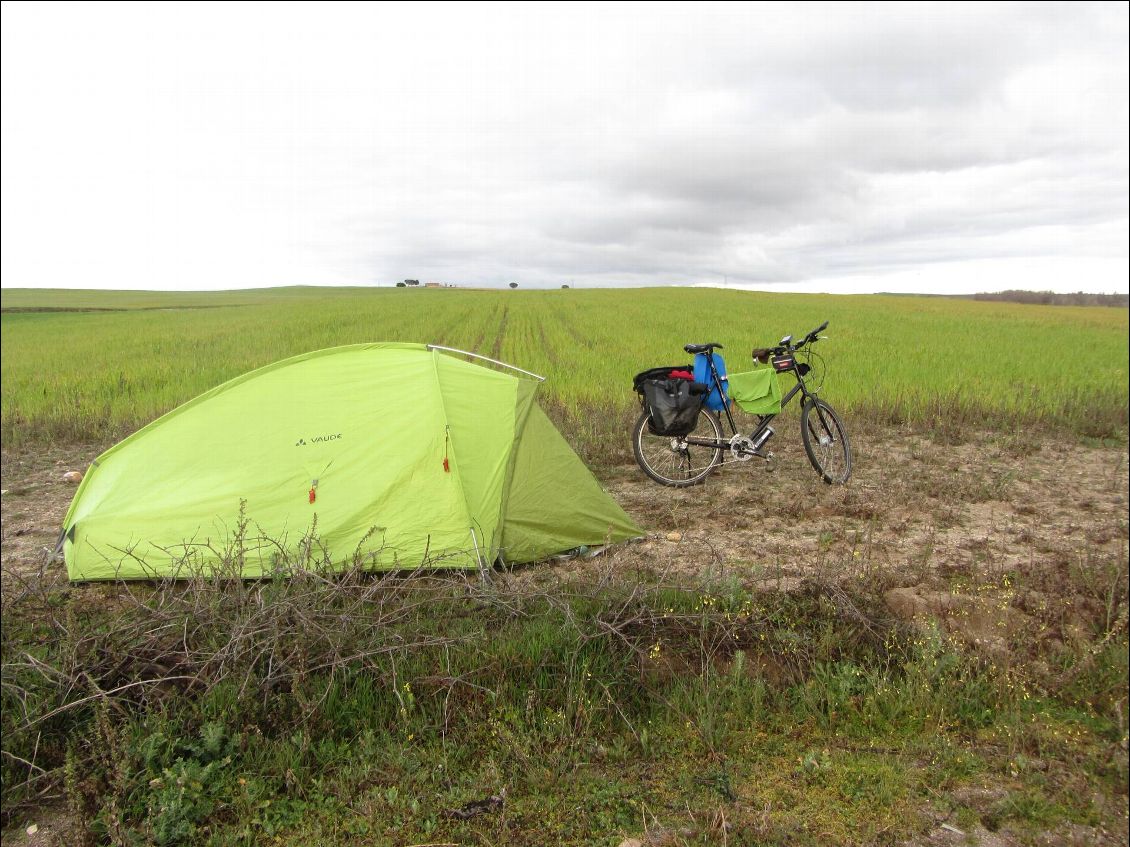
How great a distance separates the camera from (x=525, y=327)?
75.3ft

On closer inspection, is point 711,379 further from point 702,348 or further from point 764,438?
point 764,438

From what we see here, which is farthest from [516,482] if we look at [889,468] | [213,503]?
[889,468]

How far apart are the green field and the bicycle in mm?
1198

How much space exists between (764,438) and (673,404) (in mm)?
1103

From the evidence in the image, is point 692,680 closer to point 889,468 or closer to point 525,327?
point 889,468

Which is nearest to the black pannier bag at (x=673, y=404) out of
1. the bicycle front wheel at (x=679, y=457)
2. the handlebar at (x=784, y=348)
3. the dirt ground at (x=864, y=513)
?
the bicycle front wheel at (x=679, y=457)

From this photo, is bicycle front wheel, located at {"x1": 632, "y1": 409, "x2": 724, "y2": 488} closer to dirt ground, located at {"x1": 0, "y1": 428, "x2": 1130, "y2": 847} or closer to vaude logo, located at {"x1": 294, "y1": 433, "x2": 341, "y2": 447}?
dirt ground, located at {"x1": 0, "y1": 428, "x2": 1130, "y2": 847}

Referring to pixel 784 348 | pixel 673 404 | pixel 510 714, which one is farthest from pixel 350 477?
pixel 784 348

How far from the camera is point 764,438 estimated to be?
596 centimetres

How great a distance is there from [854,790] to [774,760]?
0.30 metres

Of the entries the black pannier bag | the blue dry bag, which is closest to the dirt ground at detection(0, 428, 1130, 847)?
the black pannier bag

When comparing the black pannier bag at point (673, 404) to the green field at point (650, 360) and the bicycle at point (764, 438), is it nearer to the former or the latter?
the bicycle at point (764, 438)

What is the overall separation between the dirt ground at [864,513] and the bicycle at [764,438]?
0.19 m

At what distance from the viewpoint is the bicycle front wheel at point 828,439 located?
599 centimetres
